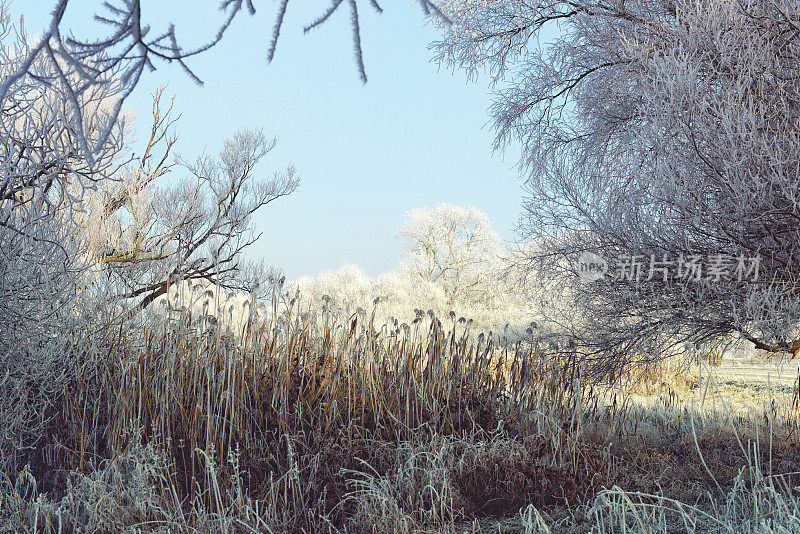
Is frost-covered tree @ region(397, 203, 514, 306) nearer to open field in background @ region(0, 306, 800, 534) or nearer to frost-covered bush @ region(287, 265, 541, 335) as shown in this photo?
frost-covered bush @ region(287, 265, 541, 335)

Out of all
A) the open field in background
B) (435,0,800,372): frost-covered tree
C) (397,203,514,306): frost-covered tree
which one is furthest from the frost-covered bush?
the open field in background

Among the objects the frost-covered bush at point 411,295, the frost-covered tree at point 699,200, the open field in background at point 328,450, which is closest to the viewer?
the open field in background at point 328,450

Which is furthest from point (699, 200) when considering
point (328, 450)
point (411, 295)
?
point (411, 295)

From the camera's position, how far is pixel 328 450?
3.21m

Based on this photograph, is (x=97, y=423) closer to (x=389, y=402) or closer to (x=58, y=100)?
(x=389, y=402)

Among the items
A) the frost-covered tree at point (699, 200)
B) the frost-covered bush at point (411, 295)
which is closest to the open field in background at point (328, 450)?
the frost-covered tree at point (699, 200)

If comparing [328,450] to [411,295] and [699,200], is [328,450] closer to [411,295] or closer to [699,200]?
[699,200]

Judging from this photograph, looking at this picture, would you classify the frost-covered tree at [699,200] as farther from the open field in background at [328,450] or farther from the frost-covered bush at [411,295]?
the frost-covered bush at [411,295]

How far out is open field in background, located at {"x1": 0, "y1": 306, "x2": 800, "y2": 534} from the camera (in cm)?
281

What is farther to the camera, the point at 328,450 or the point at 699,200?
the point at 699,200

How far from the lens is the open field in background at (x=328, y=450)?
2812 mm

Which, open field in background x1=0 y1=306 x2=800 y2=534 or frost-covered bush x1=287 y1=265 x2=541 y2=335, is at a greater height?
frost-covered bush x1=287 y1=265 x2=541 y2=335

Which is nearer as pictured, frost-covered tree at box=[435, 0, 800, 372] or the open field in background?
the open field in background

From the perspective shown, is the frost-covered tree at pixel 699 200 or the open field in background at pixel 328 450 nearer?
the open field in background at pixel 328 450
